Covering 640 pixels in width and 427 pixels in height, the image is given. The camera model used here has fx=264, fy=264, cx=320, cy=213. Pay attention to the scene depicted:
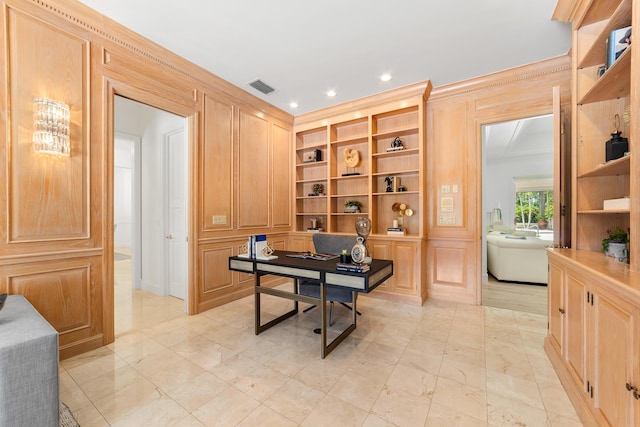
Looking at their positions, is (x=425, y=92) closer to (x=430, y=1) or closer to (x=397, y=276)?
(x=430, y=1)

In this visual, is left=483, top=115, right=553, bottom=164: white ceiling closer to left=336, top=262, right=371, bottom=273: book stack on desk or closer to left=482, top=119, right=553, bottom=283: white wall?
left=482, top=119, right=553, bottom=283: white wall

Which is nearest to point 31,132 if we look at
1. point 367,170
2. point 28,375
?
point 28,375

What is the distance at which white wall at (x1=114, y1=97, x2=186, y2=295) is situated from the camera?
3.93m

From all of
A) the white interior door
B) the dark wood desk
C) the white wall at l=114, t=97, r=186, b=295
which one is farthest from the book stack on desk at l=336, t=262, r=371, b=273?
the white wall at l=114, t=97, r=186, b=295

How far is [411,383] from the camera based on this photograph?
195 centimetres

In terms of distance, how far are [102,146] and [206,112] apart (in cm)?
128

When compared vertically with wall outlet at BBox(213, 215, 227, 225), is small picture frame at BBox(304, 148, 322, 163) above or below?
above

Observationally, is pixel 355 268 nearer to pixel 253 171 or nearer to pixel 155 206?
pixel 253 171

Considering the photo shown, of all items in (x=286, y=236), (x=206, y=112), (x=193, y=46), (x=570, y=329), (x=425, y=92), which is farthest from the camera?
(x=286, y=236)

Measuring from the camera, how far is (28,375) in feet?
4.35

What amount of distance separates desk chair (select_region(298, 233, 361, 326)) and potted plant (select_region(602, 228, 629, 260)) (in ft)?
6.41

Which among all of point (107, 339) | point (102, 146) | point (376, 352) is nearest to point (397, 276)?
point (376, 352)

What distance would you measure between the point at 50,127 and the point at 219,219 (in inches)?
71.8

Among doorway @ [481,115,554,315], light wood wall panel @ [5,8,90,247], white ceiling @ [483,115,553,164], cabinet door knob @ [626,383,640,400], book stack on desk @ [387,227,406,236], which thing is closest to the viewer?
cabinet door knob @ [626,383,640,400]
